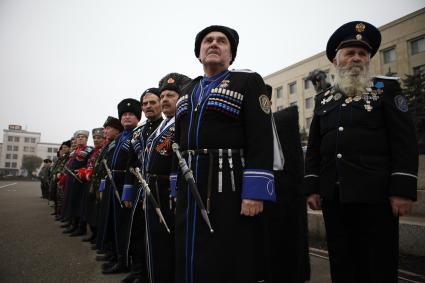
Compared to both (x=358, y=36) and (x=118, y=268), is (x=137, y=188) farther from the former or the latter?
(x=358, y=36)

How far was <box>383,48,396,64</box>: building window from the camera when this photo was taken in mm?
35312

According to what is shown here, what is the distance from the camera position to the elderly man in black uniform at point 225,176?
1.98 m

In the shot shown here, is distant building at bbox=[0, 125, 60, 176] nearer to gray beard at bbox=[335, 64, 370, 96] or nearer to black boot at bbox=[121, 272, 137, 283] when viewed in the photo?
black boot at bbox=[121, 272, 137, 283]

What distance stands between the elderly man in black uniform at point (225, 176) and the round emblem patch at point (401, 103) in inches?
38.1

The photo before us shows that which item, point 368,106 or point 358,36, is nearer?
point 368,106

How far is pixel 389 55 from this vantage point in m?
35.8

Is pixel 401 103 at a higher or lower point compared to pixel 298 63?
lower

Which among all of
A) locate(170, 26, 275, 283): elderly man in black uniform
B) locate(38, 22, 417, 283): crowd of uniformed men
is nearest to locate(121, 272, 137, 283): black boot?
locate(38, 22, 417, 283): crowd of uniformed men

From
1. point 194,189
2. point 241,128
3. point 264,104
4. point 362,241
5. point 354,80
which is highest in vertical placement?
point 354,80

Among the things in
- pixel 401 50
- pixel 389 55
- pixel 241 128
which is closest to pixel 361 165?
pixel 241 128

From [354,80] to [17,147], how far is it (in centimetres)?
11982

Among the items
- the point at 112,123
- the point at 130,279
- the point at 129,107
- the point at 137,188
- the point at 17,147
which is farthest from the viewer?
the point at 17,147

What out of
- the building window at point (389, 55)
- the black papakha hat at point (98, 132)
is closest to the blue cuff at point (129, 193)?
the black papakha hat at point (98, 132)

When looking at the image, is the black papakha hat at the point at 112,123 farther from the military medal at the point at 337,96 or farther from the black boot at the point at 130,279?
the military medal at the point at 337,96
